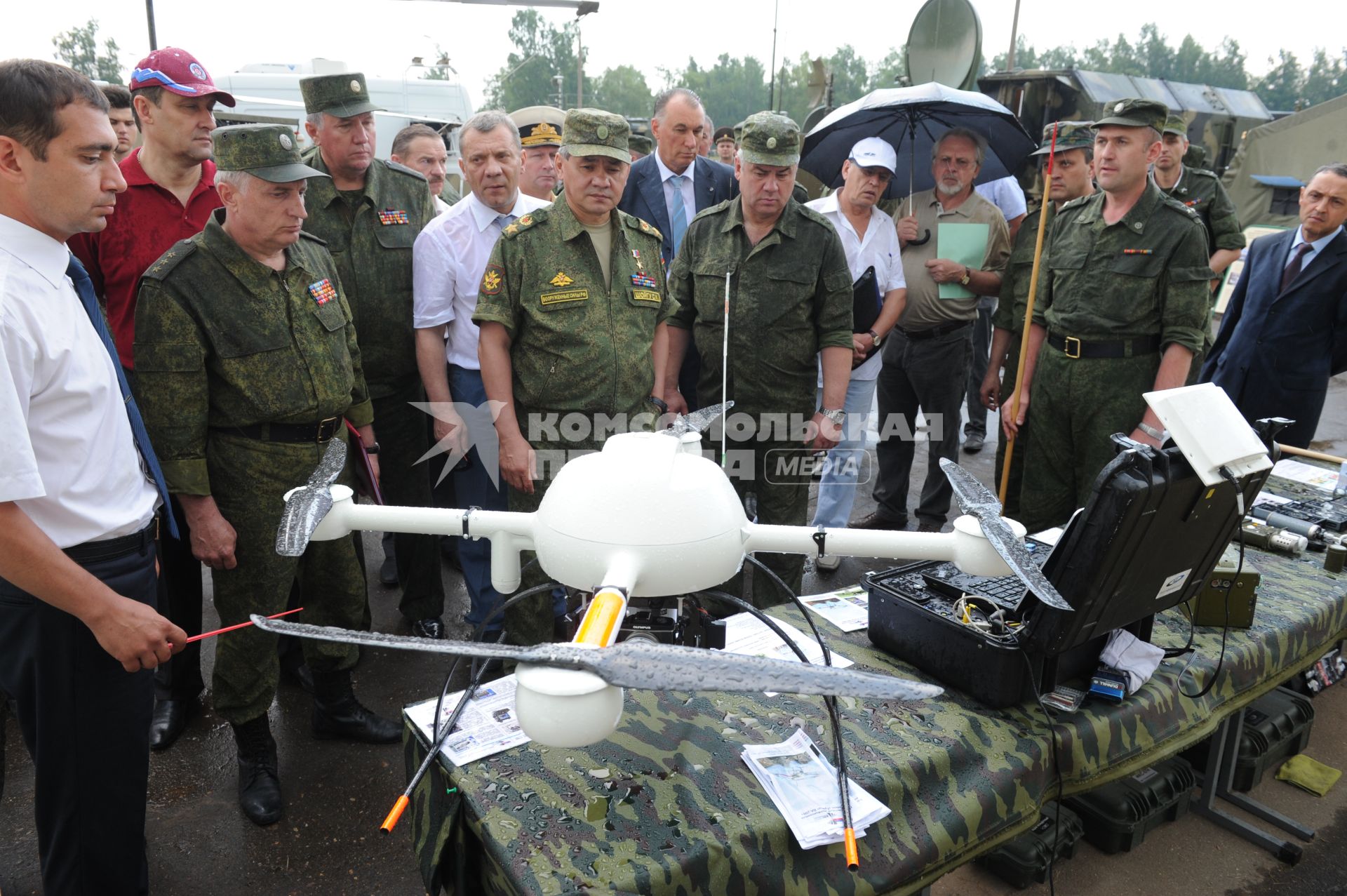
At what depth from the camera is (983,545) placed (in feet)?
Answer: 4.74

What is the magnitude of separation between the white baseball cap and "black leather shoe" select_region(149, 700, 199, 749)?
3708mm

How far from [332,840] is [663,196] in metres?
3.19

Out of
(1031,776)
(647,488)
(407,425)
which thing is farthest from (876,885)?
(407,425)

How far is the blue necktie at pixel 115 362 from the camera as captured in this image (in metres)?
2.05

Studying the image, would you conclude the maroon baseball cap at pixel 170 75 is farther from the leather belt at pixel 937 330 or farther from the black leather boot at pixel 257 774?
the leather belt at pixel 937 330

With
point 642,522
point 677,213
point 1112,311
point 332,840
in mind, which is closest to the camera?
point 642,522

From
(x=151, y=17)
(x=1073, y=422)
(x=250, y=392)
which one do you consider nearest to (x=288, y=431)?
(x=250, y=392)

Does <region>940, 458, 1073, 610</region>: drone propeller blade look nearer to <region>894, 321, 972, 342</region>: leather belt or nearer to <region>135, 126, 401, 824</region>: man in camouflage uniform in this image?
<region>135, 126, 401, 824</region>: man in camouflage uniform

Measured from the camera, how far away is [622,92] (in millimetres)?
65438

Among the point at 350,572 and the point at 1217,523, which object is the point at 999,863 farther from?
the point at 350,572

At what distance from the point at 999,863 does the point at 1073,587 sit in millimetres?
1110


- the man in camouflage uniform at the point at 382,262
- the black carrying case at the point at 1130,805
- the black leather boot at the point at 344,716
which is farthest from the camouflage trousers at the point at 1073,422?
the black leather boot at the point at 344,716

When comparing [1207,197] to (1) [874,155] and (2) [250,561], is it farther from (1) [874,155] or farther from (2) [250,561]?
(2) [250,561]

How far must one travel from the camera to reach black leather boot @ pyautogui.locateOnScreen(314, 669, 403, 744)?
310cm
